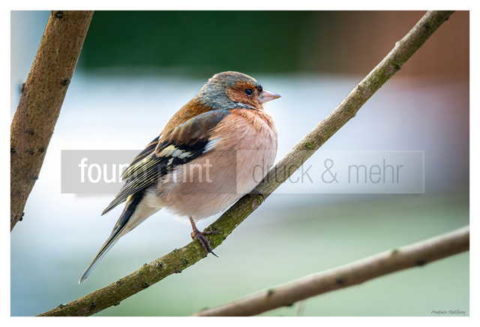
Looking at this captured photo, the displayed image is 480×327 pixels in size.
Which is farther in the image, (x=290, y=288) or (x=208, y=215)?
(x=208, y=215)

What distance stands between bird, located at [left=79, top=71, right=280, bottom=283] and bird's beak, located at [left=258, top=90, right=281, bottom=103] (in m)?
Result: 0.15

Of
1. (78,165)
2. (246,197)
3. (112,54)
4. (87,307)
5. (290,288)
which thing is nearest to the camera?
(290,288)

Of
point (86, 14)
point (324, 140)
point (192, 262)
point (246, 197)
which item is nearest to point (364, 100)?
point (324, 140)

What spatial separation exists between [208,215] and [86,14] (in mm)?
840

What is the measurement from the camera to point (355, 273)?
5.12ft

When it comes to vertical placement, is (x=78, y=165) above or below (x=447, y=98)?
below

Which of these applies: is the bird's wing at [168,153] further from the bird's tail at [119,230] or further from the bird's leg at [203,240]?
the bird's leg at [203,240]

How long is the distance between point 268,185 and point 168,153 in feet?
1.34

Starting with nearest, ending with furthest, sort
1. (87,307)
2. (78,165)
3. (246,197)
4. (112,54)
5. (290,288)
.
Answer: (290,288), (87,307), (246,197), (78,165), (112,54)

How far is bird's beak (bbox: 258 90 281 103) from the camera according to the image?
2262mm

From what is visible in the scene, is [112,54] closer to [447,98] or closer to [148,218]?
[148,218]

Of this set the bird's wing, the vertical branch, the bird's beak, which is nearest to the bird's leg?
the bird's wing

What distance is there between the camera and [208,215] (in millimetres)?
2016

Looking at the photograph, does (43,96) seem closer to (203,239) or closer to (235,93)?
(203,239)
